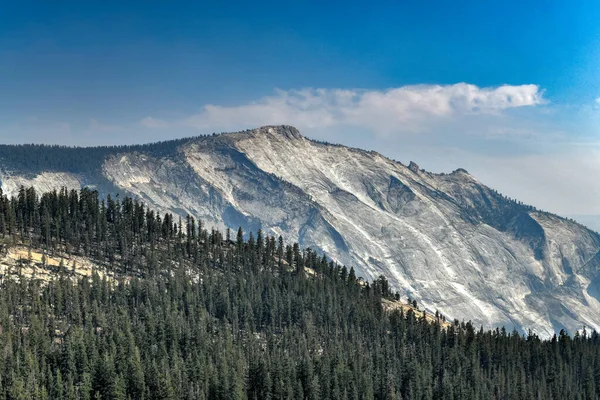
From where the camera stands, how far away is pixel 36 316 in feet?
598

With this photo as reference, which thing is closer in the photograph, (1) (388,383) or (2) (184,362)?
(2) (184,362)

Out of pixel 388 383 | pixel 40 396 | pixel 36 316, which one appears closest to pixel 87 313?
pixel 36 316

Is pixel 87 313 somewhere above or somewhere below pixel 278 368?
above

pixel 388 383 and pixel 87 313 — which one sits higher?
pixel 87 313

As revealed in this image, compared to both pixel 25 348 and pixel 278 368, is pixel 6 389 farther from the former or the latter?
pixel 278 368

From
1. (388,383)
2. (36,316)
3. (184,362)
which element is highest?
(36,316)

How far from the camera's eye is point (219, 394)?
16512cm

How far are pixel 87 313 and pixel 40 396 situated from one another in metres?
54.4

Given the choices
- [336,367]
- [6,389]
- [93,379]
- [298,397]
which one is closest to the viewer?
[6,389]

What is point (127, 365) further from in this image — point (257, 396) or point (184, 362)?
point (257, 396)

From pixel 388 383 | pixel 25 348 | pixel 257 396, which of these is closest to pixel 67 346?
pixel 25 348

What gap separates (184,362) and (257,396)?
864 inches

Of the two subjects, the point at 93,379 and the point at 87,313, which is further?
the point at 87,313

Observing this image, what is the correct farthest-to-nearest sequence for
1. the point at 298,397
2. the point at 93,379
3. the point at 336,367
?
1. the point at 336,367
2. the point at 298,397
3. the point at 93,379
